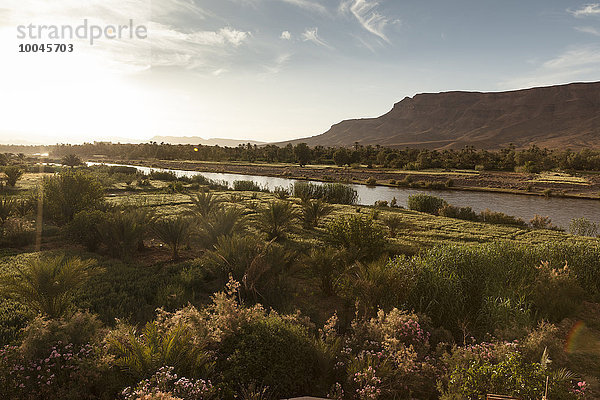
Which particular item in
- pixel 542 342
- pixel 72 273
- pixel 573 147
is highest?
pixel 573 147

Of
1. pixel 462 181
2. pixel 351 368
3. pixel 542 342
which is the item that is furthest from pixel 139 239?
pixel 462 181

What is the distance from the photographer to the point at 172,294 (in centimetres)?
649

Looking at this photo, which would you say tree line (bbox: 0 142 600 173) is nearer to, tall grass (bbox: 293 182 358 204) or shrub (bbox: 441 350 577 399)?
tall grass (bbox: 293 182 358 204)

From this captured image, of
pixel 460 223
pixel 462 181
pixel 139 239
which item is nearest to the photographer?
pixel 139 239

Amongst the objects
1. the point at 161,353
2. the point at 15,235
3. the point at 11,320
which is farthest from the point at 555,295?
the point at 15,235

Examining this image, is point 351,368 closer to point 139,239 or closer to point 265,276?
point 265,276

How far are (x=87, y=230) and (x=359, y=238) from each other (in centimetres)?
851

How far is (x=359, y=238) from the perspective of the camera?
360 inches

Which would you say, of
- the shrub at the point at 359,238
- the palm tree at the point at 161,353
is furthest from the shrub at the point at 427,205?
the palm tree at the point at 161,353

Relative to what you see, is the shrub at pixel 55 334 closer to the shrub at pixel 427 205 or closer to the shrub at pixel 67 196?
the shrub at pixel 67 196

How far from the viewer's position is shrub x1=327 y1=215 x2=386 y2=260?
898cm

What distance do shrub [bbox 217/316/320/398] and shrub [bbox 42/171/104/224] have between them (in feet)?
35.5

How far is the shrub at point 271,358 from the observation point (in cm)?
390

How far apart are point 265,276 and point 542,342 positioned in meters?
5.12
